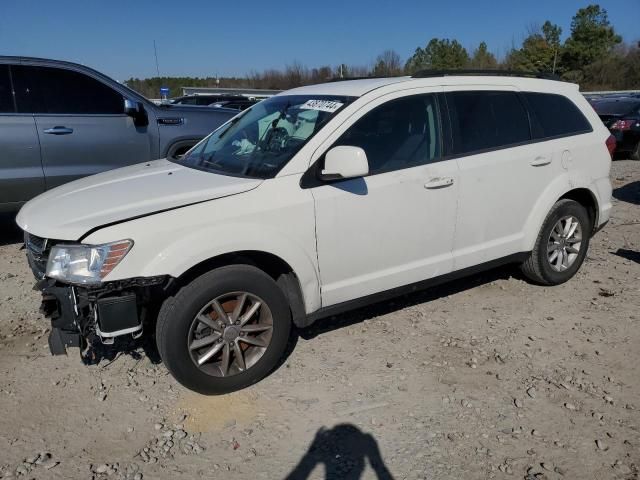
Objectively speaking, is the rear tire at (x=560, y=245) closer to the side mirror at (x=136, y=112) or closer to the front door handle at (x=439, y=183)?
the front door handle at (x=439, y=183)

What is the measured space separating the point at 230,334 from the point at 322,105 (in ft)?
5.42

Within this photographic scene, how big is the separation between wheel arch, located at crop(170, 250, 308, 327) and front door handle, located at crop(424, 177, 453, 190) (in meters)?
1.13

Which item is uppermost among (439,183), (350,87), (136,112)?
(350,87)

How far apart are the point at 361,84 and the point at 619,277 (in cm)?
311

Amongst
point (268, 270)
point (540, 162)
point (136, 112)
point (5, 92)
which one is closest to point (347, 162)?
point (268, 270)

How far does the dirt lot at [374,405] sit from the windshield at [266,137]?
1335 mm

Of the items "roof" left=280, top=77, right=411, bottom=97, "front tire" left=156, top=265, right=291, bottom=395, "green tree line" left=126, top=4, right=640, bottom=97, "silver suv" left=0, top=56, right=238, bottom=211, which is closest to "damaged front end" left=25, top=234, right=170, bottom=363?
"front tire" left=156, top=265, right=291, bottom=395

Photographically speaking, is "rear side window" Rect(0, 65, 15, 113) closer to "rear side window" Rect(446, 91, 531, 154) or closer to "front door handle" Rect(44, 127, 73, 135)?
"front door handle" Rect(44, 127, 73, 135)

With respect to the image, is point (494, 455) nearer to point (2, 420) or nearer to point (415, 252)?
point (415, 252)

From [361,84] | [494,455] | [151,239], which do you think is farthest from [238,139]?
[494,455]

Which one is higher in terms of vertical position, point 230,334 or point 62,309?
point 62,309

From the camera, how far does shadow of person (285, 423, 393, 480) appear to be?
254cm

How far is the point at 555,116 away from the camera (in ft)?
14.5

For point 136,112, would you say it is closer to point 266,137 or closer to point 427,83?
point 266,137
